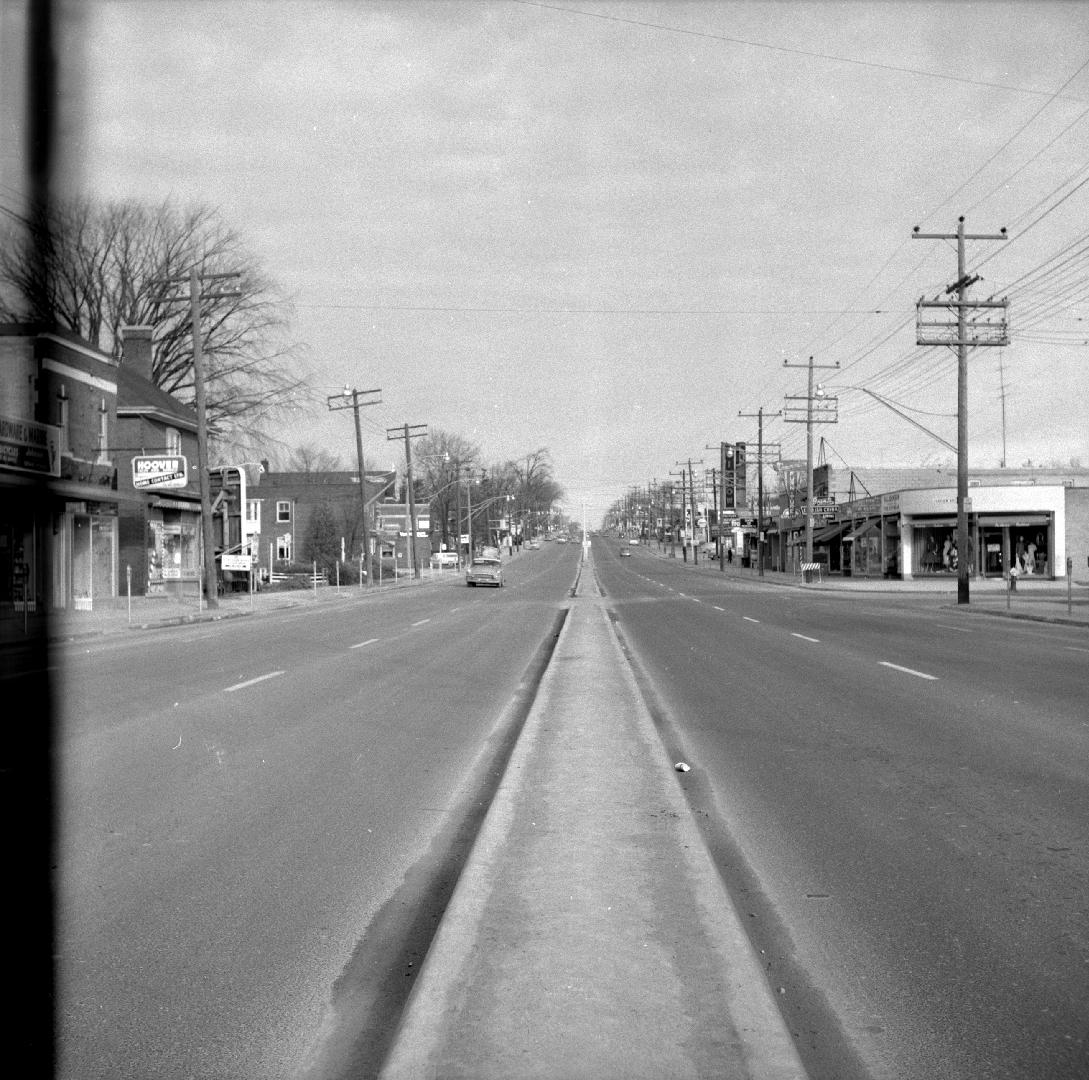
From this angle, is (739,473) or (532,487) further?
(532,487)

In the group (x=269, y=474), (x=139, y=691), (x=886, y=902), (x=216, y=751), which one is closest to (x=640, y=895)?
(x=886, y=902)

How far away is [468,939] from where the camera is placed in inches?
182

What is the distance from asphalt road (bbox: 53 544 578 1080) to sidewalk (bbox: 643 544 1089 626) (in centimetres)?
2104

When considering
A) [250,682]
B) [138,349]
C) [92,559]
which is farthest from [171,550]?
[250,682]

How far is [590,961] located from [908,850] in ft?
9.30

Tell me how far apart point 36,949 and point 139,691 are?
30.6ft

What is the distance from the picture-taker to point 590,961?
14.5ft

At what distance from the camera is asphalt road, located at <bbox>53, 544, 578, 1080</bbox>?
415 cm

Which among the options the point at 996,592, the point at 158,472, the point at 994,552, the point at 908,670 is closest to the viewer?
the point at 908,670

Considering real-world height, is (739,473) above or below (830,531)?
above

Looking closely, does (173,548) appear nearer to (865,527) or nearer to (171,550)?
(171,550)

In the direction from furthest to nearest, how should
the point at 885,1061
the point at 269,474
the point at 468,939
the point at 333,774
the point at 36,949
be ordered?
1. the point at 269,474
2. the point at 333,774
3. the point at 36,949
4. the point at 468,939
5. the point at 885,1061

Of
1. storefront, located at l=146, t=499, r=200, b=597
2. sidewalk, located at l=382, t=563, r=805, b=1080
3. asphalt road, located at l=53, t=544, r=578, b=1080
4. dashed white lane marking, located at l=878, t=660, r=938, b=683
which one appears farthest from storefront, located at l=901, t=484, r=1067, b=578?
sidewalk, located at l=382, t=563, r=805, b=1080

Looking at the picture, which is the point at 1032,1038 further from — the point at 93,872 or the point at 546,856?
the point at 93,872
